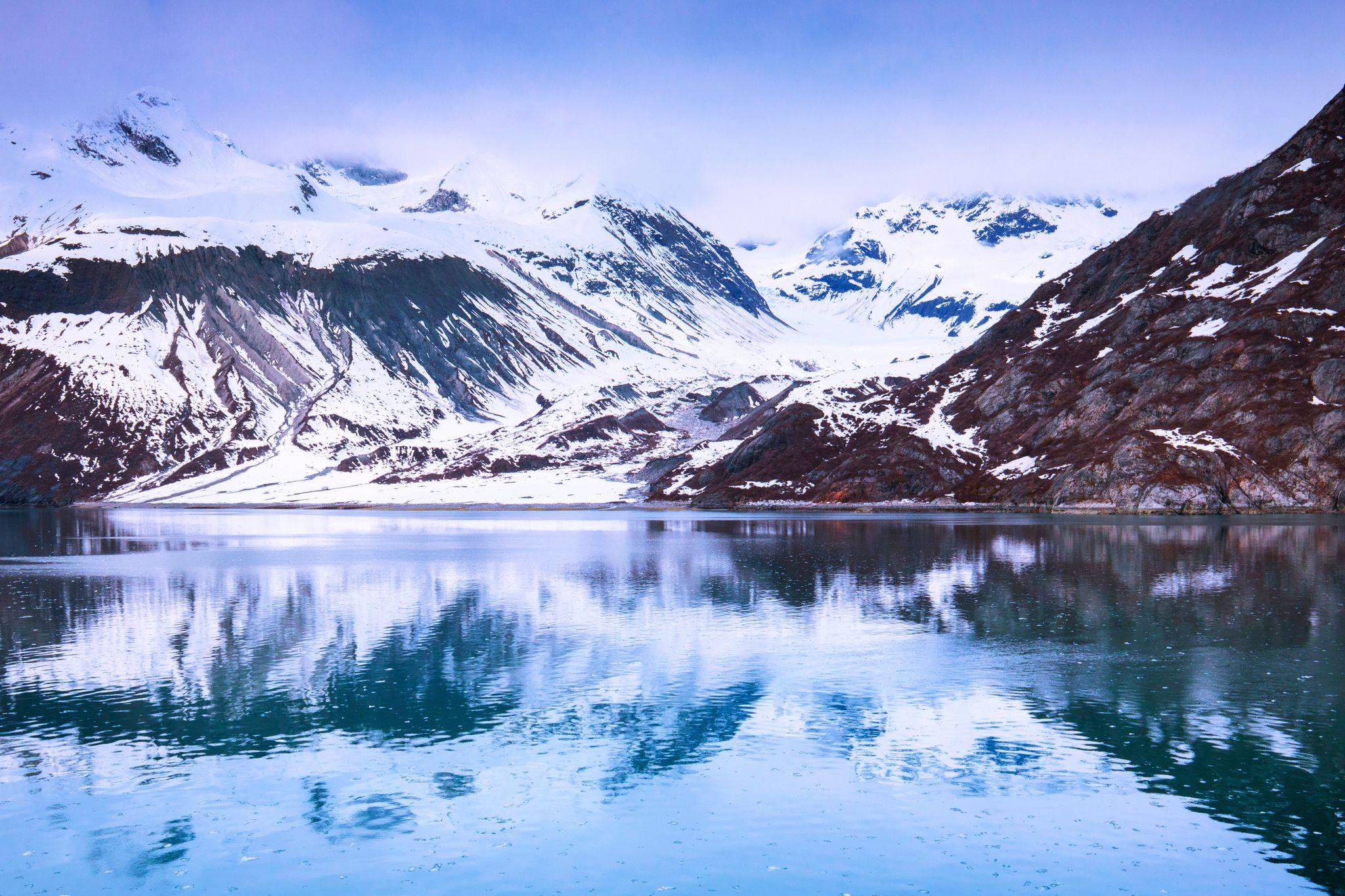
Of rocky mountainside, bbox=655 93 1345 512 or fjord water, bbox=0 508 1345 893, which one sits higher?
rocky mountainside, bbox=655 93 1345 512

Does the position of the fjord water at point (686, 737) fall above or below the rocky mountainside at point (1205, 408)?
below

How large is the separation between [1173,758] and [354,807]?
2225 cm

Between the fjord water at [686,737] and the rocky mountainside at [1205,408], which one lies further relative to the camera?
the rocky mountainside at [1205,408]

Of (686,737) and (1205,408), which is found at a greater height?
(1205,408)

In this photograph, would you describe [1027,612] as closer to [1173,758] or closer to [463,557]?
[1173,758]

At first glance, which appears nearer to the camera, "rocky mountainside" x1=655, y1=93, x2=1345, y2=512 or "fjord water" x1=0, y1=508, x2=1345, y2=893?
"fjord water" x1=0, y1=508, x2=1345, y2=893

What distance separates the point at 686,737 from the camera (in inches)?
1364

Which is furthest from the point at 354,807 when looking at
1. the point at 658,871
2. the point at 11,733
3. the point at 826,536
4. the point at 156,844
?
the point at 826,536

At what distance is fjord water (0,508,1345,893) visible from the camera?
24531mm

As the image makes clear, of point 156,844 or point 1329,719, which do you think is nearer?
point 156,844

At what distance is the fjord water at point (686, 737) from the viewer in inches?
966

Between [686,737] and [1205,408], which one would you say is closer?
[686,737]

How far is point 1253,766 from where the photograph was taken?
1174 inches

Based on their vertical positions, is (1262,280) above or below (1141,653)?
above
